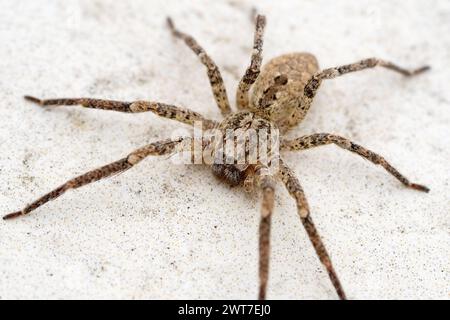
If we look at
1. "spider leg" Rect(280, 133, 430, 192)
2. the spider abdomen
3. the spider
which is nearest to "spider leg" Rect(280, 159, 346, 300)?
the spider

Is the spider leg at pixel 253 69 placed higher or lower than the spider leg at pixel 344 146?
higher

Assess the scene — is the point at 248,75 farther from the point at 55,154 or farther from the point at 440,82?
the point at 440,82

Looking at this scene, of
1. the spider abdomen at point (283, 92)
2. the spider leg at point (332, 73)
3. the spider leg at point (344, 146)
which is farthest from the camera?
the spider abdomen at point (283, 92)

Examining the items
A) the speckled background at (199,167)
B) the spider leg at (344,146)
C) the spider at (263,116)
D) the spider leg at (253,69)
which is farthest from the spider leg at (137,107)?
the spider leg at (344,146)

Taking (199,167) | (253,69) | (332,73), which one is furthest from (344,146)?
(199,167)

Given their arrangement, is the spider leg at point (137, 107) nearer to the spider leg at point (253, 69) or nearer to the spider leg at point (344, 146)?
the spider leg at point (253, 69)

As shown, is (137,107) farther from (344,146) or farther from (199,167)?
(344,146)
